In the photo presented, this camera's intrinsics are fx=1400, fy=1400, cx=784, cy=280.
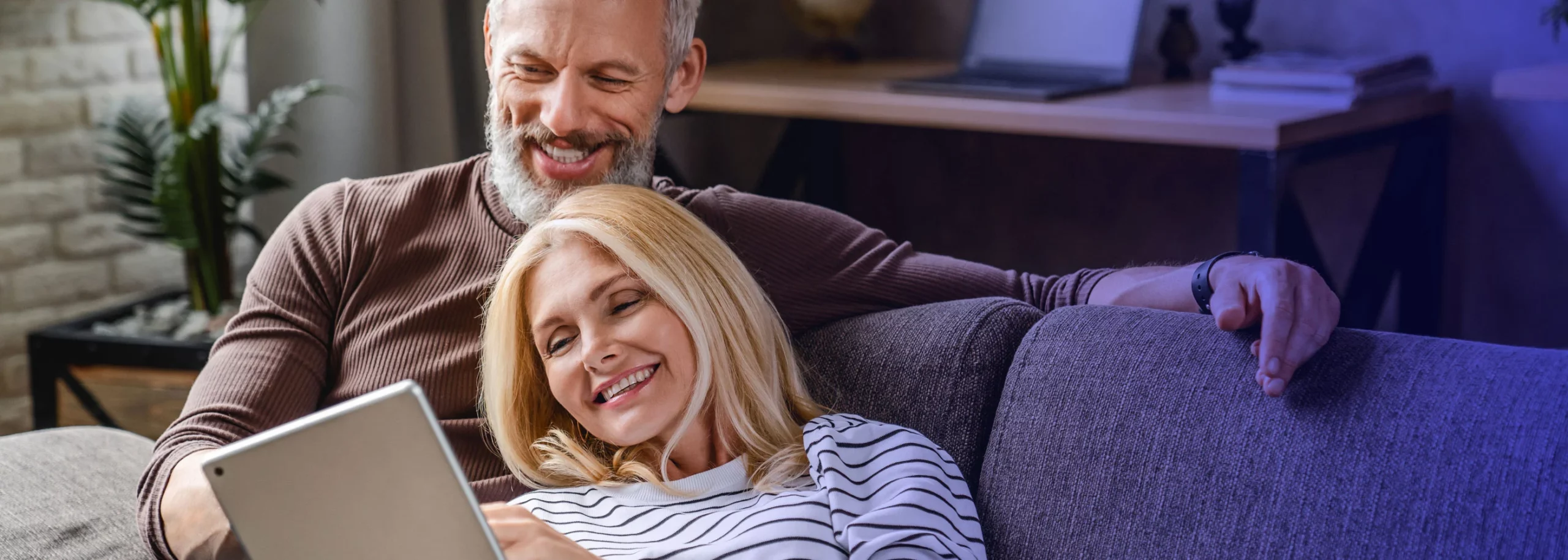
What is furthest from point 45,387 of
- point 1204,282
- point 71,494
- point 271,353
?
point 1204,282

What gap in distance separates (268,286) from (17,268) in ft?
4.54

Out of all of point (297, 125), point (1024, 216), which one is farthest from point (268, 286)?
point (1024, 216)

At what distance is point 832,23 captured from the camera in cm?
287

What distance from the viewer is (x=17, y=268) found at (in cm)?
258

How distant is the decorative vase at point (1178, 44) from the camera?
254 centimetres

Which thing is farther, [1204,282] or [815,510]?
[1204,282]

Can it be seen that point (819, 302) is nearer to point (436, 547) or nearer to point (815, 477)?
point (815, 477)

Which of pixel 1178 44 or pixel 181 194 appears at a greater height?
pixel 1178 44

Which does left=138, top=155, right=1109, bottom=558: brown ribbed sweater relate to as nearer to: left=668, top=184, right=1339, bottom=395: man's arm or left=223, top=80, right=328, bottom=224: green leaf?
left=668, top=184, right=1339, bottom=395: man's arm

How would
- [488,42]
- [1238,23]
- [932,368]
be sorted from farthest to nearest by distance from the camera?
[1238,23]
[488,42]
[932,368]

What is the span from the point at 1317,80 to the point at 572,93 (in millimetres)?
1266

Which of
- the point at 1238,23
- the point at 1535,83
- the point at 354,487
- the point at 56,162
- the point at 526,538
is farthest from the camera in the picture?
the point at 56,162

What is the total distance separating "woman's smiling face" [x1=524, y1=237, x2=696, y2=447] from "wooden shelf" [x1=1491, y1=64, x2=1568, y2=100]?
4.54 feet

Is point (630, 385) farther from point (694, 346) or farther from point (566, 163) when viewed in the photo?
point (566, 163)
